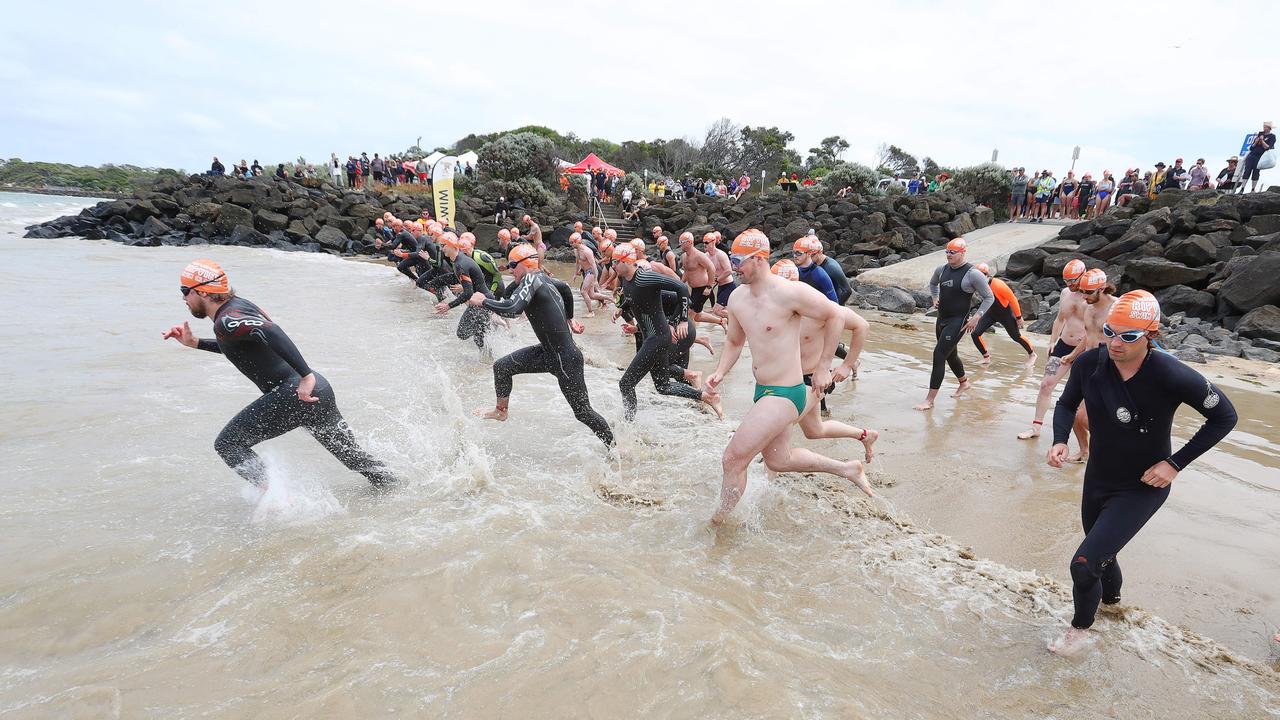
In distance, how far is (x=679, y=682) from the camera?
9.70 ft

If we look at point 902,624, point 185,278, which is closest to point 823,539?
point 902,624

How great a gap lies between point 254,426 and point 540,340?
2.10 meters

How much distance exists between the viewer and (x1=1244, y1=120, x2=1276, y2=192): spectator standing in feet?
54.2

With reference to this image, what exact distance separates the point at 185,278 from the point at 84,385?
196 inches

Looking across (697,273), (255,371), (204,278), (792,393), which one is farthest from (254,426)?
(697,273)

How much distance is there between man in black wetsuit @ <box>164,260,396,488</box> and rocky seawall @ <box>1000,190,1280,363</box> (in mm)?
12258

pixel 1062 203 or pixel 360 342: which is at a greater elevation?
pixel 1062 203

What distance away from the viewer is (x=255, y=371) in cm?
427

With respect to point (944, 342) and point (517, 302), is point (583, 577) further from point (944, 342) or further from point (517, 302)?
point (944, 342)

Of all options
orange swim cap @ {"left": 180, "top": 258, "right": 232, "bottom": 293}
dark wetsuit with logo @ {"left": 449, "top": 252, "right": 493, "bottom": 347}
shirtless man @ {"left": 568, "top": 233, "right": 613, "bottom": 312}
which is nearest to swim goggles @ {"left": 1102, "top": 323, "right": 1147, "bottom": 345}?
orange swim cap @ {"left": 180, "top": 258, "right": 232, "bottom": 293}

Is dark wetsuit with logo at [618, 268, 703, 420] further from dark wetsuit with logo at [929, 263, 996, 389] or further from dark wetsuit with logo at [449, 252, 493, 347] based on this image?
dark wetsuit with logo at [449, 252, 493, 347]

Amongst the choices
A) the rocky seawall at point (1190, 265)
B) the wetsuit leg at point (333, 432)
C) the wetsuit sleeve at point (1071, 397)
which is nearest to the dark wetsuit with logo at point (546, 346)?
the wetsuit leg at point (333, 432)

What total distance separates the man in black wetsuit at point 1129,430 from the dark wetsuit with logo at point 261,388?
4367 mm

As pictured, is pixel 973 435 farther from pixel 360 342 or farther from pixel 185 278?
pixel 360 342
